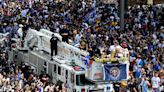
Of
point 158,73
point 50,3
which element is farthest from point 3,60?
point 50,3

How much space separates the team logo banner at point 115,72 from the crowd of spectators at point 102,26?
956 mm

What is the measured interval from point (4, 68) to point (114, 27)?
9298 millimetres

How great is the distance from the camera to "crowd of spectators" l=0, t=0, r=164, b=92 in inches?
896

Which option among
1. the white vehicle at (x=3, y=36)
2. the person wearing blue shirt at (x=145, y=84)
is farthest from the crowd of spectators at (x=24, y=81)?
the white vehicle at (x=3, y=36)

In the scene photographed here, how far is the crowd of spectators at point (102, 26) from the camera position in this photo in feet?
74.7

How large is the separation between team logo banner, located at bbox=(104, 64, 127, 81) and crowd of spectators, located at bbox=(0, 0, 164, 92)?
0.96 meters

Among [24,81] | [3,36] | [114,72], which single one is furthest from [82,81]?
[3,36]

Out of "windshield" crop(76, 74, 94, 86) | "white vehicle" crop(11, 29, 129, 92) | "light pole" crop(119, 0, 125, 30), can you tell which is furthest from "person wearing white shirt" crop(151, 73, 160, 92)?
"light pole" crop(119, 0, 125, 30)

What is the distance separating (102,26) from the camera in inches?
1243

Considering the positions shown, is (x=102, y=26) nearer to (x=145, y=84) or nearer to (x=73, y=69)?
(x=145, y=84)

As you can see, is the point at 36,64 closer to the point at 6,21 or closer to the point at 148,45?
the point at 148,45

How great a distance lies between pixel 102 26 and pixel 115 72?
12.4m

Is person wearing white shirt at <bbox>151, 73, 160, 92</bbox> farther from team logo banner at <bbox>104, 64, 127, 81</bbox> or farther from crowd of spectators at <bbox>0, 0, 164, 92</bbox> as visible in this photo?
team logo banner at <bbox>104, 64, 127, 81</bbox>

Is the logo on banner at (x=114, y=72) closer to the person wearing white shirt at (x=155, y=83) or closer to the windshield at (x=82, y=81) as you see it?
the windshield at (x=82, y=81)
